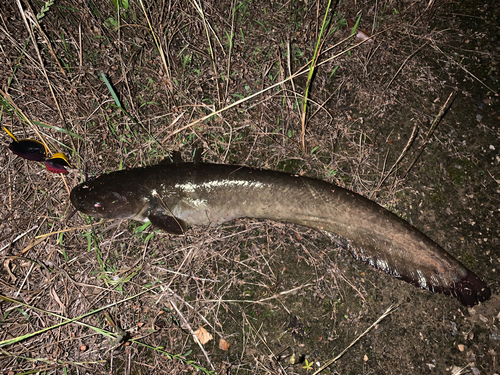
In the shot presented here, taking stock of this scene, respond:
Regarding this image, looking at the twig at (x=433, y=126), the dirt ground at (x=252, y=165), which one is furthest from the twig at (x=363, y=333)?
the twig at (x=433, y=126)

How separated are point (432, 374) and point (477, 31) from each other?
3737 millimetres

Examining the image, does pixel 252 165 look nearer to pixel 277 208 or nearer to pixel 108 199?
pixel 277 208

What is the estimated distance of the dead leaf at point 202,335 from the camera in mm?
→ 2646

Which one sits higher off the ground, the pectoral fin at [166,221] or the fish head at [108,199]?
the fish head at [108,199]

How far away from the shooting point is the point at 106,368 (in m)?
2.62

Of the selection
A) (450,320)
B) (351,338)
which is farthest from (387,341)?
(450,320)

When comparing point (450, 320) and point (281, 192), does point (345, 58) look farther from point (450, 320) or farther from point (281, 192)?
point (450, 320)

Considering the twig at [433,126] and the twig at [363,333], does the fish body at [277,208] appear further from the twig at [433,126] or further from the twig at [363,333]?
the twig at [433,126]

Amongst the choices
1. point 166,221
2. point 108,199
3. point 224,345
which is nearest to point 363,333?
point 224,345

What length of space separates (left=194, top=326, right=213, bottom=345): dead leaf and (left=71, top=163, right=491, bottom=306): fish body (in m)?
0.96

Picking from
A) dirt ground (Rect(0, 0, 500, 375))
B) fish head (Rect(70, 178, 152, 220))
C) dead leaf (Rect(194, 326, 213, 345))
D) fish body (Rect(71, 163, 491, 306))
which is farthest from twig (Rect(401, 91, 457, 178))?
fish head (Rect(70, 178, 152, 220))

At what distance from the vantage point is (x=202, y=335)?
Answer: 8.72 feet

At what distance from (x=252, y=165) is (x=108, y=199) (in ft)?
4.82

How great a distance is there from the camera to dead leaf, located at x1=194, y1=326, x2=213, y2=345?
8.68ft
